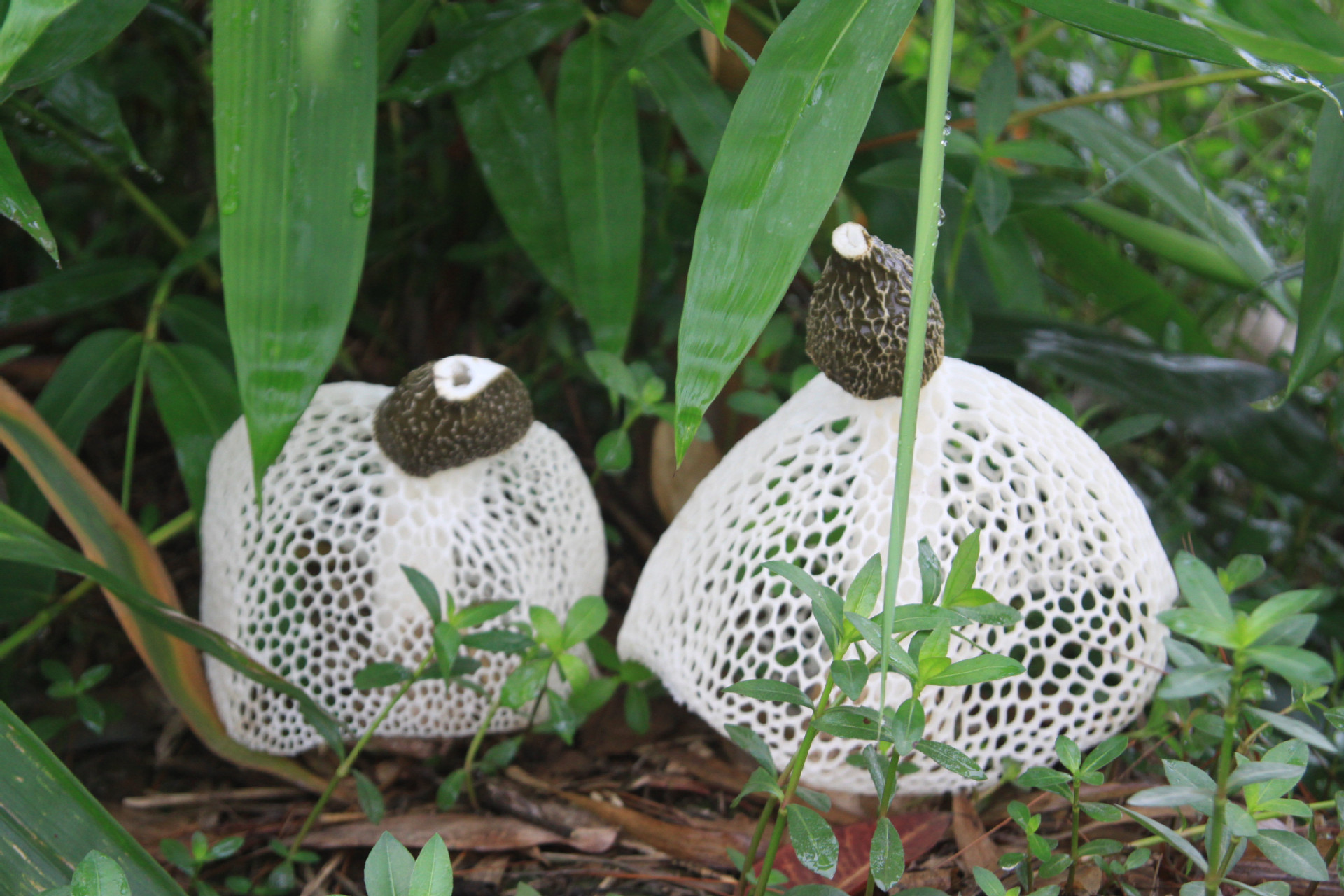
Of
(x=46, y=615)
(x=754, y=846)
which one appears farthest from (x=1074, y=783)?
(x=46, y=615)

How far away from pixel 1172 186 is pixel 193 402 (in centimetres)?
117

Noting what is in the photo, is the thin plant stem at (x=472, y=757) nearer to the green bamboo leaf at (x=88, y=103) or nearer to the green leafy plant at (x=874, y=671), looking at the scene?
the green leafy plant at (x=874, y=671)

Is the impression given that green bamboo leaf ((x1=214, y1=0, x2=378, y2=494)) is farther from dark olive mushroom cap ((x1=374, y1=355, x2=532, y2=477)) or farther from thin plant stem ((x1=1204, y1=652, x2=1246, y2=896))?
thin plant stem ((x1=1204, y1=652, x2=1246, y2=896))

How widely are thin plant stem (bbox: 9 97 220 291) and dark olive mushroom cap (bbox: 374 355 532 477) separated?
51cm

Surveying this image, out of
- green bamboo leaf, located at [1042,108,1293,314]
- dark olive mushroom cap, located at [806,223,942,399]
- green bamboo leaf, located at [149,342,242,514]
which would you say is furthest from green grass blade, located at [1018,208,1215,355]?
green bamboo leaf, located at [149,342,242,514]

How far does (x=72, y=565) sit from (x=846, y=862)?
2.22ft

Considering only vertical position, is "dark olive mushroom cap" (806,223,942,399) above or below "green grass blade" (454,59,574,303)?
below

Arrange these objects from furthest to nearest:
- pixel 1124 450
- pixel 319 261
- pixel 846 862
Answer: pixel 1124 450 < pixel 846 862 < pixel 319 261

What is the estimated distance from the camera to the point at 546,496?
104cm

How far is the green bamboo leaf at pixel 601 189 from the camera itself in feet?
3.43

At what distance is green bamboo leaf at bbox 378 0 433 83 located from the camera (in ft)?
3.03

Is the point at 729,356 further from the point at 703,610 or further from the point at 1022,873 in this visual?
the point at 1022,873

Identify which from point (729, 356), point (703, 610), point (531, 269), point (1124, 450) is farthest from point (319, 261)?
point (1124, 450)

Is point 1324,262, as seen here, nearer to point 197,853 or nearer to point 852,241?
point 852,241
